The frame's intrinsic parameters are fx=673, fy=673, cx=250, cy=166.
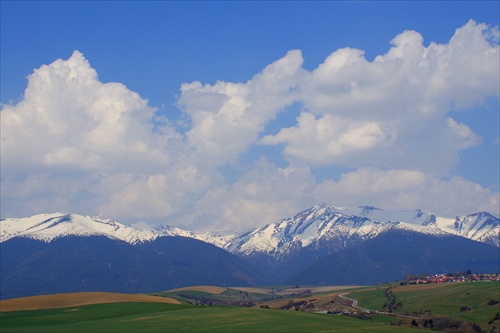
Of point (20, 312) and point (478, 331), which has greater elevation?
point (20, 312)

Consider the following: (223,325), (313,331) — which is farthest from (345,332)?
(223,325)

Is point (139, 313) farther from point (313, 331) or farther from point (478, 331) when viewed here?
point (478, 331)

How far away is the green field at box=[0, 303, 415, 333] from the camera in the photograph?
128163 millimetres

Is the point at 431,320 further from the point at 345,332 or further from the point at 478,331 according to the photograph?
the point at 345,332

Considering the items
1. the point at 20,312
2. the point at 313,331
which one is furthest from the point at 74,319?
the point at 313,331

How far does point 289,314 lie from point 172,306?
2029 inches

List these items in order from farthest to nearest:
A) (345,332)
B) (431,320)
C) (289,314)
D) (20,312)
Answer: (20,312), (431,320), (289,314), (345,332)

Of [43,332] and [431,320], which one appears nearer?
[43,332]

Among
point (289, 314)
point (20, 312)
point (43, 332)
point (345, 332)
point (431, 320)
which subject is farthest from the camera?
point (20, 312)

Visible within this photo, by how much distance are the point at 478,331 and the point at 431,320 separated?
1162 cm

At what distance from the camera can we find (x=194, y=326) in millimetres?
132750

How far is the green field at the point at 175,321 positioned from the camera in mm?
128163

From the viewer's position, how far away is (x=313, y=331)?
12150 centimetres

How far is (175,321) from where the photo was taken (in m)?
147
